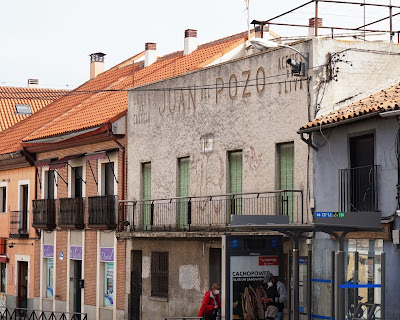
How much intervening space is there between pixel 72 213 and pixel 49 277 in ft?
12.6

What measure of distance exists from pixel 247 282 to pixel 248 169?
4.66m

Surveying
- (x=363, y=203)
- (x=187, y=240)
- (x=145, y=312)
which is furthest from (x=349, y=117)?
(x=145, y=312)

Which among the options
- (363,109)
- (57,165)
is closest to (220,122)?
(363,109)

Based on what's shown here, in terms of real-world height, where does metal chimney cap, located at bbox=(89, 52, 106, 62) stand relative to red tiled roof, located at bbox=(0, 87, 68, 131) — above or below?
above

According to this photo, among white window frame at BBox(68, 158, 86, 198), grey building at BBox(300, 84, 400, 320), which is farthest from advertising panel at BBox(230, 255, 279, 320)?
white window frame at BBox(68, 158, 86, 198)

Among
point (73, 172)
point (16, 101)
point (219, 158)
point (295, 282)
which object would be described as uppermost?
point (16, 101)

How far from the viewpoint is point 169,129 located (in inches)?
1197

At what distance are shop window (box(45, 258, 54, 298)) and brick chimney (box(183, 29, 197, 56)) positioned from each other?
30.8 feet

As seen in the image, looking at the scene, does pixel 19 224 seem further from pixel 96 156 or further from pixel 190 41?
pixel 190 41

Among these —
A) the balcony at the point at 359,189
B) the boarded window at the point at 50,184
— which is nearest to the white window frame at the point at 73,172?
the boarded window at the point at 50,184

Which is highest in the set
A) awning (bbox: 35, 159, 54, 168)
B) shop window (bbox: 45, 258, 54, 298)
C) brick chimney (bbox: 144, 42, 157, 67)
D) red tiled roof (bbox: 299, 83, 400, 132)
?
brick chimney (bbox: 144, 42, 157, 67)

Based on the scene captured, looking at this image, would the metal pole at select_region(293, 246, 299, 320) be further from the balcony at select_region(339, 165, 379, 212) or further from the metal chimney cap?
the metal chimney cap

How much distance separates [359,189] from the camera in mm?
21938

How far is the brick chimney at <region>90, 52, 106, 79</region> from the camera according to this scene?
49781 mm
